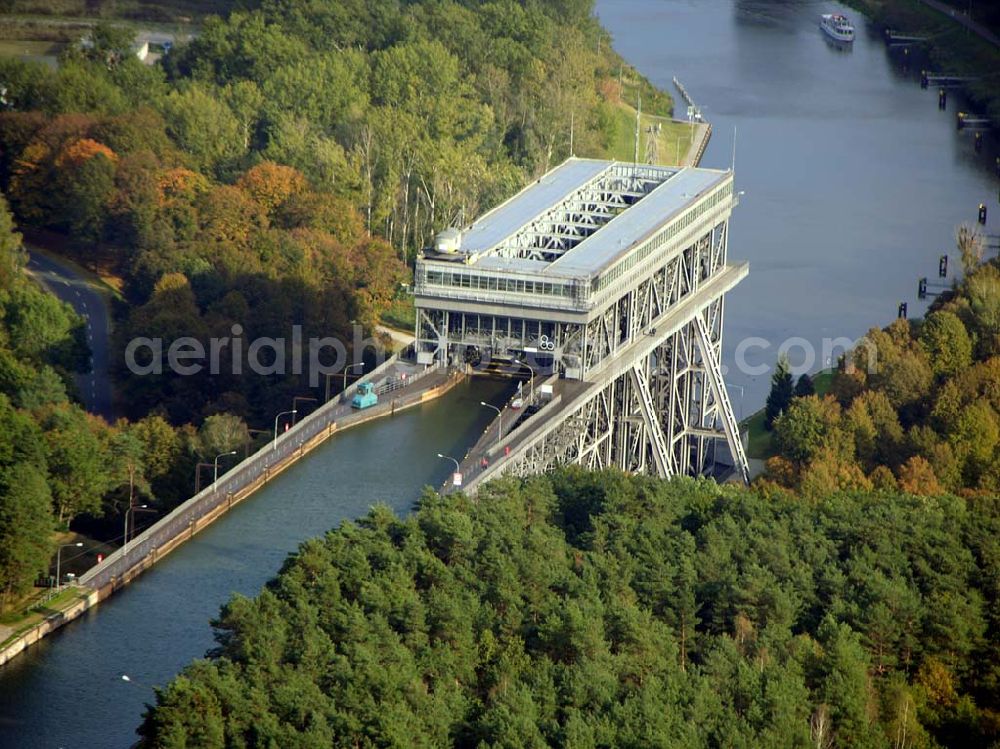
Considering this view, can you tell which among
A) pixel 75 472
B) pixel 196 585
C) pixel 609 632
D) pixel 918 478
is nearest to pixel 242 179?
pixel 75 472

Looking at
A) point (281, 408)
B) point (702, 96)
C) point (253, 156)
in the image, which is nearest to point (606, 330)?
point (281, 408)

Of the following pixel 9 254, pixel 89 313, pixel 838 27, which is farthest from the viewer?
pixel 838 27

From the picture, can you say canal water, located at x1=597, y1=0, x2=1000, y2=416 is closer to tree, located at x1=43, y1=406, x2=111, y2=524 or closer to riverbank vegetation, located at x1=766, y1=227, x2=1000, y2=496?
riverbank vegetation, located at x1=766, y1=227, x2=1000, y2=496

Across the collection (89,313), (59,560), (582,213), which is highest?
(582,213)

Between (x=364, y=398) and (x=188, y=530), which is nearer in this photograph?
(x=188, y=530)

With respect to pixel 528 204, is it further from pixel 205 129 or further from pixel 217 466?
pixel 205 129

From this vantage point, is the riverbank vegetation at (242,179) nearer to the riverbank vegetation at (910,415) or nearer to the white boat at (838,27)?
the riverbank vegetation at (910,415)
